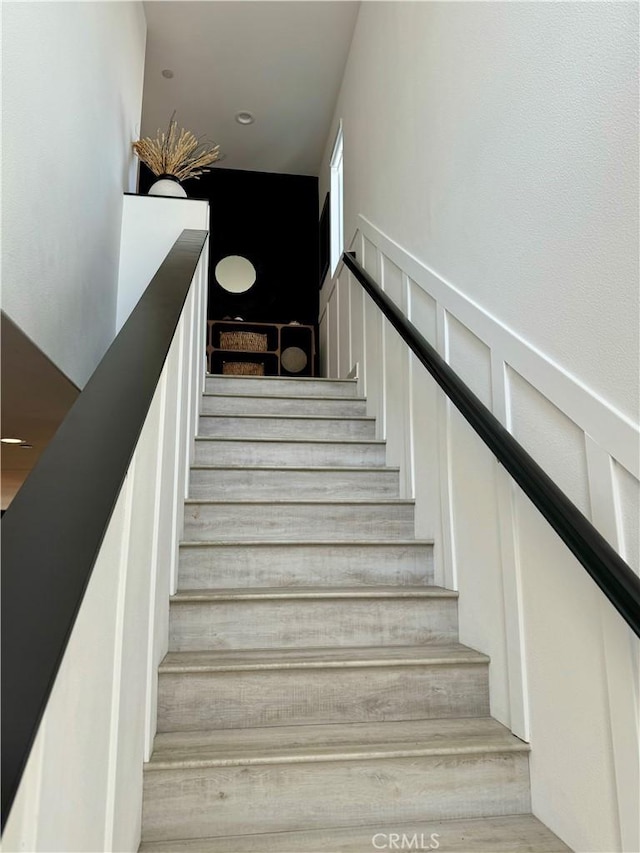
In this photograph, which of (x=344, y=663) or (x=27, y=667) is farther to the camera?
(x=344, y=663)

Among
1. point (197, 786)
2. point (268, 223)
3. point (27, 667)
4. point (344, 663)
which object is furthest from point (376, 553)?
point (268, 223)

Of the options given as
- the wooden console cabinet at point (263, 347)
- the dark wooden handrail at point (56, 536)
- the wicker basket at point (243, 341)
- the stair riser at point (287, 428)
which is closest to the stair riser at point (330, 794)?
the dark wooden handrail at point (56, 536)

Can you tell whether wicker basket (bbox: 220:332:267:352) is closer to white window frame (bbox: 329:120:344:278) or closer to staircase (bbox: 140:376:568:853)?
white window frame (bbox: 329:120:344:278)

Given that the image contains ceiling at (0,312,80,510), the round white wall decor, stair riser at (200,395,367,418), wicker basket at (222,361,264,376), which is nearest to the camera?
ceiling at (0,312,80,510)

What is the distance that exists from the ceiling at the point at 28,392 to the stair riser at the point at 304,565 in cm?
67

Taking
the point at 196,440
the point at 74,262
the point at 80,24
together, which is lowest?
the point at 196,440

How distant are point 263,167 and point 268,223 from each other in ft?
1.85

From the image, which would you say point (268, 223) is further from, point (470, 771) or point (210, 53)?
point (470, 771)

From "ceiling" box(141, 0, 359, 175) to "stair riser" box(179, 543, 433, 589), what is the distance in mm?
3769

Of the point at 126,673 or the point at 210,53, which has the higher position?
the point at 210,53

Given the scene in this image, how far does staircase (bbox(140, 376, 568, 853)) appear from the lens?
1221 millimetres

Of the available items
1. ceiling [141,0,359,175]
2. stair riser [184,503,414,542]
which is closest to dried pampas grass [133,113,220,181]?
ceiling [141,0,359,175]

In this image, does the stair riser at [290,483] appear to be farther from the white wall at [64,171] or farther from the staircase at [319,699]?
the white wall at [64,171]

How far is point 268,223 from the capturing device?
579 cm
